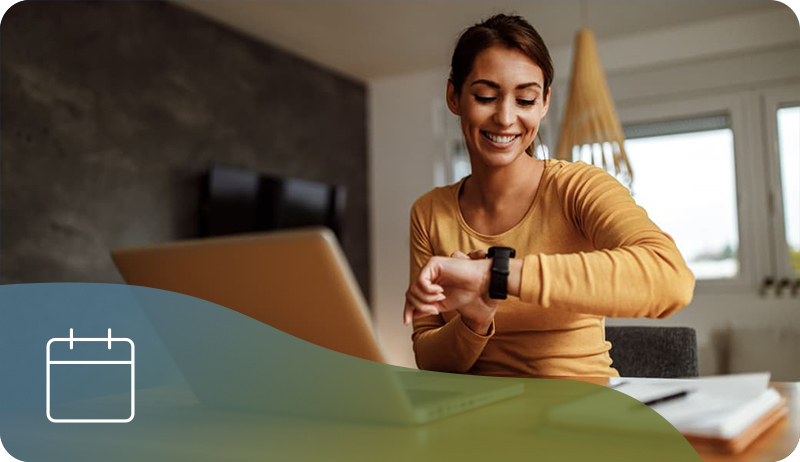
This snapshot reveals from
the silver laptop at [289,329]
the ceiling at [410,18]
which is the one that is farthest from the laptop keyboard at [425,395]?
the ceiling at [410,18]

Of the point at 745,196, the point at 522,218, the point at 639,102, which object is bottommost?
the point at 522,218

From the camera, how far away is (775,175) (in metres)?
4.06

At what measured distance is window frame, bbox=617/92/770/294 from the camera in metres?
4.11

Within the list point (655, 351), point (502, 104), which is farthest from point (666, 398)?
point (655, 351)

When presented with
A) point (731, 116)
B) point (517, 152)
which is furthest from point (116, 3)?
point (731, 116)

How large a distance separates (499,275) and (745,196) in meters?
3.91

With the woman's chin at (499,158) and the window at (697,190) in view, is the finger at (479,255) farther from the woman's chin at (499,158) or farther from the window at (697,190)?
the window at (697,190)

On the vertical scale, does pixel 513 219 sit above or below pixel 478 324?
above

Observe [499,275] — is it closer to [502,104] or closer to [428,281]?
[428,281]

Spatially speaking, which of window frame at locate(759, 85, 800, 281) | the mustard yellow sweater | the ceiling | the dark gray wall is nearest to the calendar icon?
the dark gray wall

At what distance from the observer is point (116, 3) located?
3232mm

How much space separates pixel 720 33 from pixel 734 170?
0.86 metres

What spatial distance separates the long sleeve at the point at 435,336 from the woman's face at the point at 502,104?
0.19m

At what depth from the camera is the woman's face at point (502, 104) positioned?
1084mm
